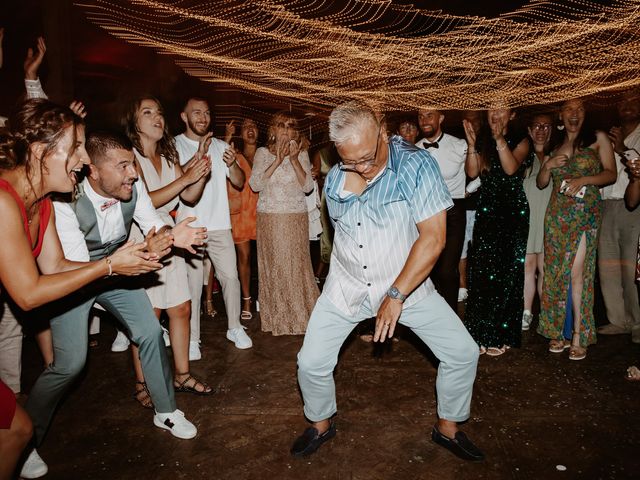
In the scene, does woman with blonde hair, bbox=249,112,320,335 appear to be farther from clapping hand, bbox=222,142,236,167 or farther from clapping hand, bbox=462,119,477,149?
clapping hand, bbox=462,119,477,149

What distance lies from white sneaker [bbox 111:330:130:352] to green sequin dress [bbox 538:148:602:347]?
13.1 feet

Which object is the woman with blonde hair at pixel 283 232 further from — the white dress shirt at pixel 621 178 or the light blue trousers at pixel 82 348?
the white dress shirt at pixel 621 178

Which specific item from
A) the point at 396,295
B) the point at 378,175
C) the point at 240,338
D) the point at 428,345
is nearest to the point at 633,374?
the point at 428,345

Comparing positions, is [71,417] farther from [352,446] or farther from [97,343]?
[352,446]

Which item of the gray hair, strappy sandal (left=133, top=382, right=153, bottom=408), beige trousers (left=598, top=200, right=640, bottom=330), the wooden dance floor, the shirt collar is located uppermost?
the gray hair

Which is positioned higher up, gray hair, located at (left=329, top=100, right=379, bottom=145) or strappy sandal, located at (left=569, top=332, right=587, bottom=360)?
gray hair, located at (left=329, top=100, right=379, bottom=145)

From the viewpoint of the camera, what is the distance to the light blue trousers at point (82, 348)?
96.9 inches

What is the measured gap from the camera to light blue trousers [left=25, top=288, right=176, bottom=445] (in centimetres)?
246

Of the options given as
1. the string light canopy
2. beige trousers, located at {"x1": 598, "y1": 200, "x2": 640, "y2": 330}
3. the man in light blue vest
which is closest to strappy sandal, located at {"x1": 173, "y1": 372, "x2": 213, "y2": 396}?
the man in light blue vest

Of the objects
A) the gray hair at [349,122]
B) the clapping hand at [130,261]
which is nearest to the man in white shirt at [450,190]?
the gray hair at [349,122]

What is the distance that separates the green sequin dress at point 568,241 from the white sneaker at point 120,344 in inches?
157

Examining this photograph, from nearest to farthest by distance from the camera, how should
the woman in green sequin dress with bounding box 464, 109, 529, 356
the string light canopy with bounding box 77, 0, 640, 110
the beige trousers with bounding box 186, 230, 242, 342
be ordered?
the woman in green sequin dress with bounding box 464, 109, 529, 356, the beige trousers with bounding box 186, 230, 242, 342, the string light canopy with bounding box 77, 0, 640, 110

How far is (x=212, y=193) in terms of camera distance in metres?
3.96

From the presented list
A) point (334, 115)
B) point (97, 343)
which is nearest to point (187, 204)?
point (97, 343)
